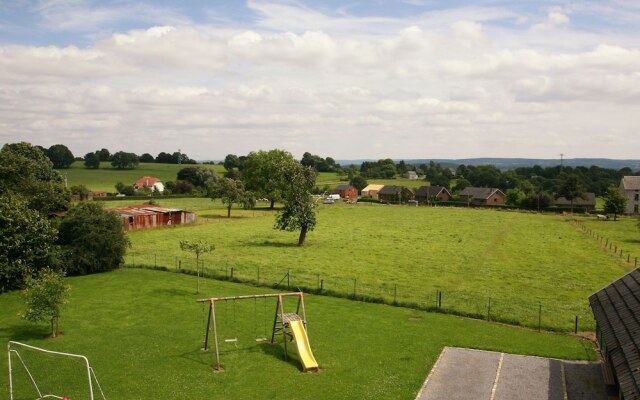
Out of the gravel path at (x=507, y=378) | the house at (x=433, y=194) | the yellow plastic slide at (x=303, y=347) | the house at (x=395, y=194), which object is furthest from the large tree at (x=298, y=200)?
the house at (x=433, y=194)

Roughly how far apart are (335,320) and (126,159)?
18600 cm

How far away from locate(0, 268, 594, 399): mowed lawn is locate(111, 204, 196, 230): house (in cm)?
3241

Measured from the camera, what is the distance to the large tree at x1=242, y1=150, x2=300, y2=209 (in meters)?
97.1

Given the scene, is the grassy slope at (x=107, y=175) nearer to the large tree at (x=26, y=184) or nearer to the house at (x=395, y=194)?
the house at (x=395, y=194)

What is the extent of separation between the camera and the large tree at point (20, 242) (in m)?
34.9

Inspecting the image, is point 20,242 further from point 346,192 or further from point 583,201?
point 346,192

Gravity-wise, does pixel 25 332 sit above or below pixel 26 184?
below

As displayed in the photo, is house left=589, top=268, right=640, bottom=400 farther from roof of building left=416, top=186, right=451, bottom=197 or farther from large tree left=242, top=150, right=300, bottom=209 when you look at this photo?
roof of building left=416, top=186, right=451, bottom=197

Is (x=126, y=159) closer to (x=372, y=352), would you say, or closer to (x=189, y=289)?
(x=189, y=289)

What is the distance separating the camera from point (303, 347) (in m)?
23.7

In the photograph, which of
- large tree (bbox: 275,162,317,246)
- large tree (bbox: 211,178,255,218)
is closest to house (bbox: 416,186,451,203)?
large tree (bbox: 211,178,255,218)

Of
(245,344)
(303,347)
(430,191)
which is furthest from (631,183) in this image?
(245,344)

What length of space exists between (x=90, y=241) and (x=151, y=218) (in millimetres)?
29730

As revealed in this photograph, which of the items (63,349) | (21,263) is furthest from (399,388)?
(21,263)
